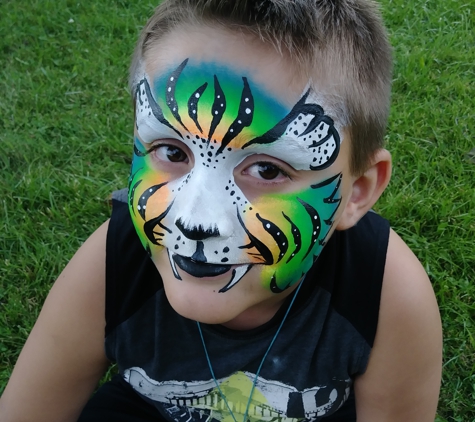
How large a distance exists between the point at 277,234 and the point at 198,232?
18 cm

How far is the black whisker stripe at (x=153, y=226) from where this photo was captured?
1349 millimetres

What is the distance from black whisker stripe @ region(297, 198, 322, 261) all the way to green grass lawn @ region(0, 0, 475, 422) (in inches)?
Result: 47.3

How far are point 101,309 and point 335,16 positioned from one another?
97cm

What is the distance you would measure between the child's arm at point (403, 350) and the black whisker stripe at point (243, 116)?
65cm

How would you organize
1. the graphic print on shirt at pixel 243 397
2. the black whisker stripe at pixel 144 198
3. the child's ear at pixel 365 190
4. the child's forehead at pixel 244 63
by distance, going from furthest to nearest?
1. the graphic print on shirt at pixel 243 397
2. the child's ear at pixel 365 190
3. the black whisker stripe at pixel 144 198
4. the child's forehead at pixel 244 63

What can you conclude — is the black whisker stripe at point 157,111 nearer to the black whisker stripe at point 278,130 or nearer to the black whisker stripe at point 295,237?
the black whisker stripe at point 278,130

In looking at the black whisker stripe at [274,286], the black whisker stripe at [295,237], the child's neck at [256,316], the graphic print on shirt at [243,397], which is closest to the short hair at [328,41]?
the black whisker stripe at [295,237]

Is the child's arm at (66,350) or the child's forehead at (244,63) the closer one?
the child's forehead at (244,63)

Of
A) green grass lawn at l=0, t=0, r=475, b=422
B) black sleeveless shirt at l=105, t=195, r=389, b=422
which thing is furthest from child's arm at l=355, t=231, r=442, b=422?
green grass lawn at l=0, t=0, r=475, b=422

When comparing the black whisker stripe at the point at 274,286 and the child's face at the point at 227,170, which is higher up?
the child's face at the point at 227,170

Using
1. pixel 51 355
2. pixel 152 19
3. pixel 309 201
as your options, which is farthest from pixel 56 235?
pixel 309 201

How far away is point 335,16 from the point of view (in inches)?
54.9

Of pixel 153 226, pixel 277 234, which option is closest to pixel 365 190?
pixel 277 234

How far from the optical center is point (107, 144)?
330 cm
